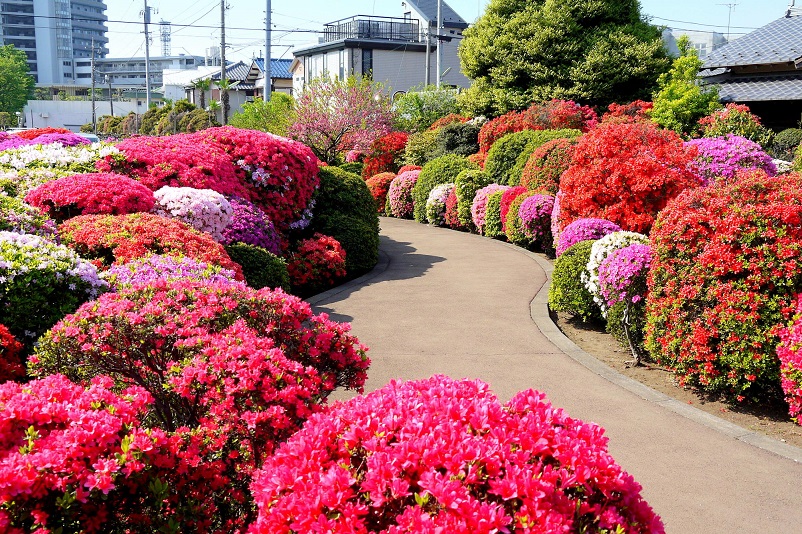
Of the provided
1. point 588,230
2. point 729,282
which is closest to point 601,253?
point 588,230

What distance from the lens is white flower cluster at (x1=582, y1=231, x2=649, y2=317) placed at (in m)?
8.35

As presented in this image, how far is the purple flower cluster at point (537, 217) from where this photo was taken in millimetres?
13812

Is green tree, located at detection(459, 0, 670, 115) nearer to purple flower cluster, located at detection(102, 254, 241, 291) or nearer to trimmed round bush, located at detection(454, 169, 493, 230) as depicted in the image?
trimmed round bush, located at detection(454, 169, 493, 230)

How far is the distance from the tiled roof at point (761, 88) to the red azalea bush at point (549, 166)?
11.2 meters

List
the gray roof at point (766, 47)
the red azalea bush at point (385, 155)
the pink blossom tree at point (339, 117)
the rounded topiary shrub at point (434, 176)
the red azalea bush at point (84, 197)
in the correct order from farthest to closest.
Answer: the red azalea bush at point (385, 155)
the gray roof at point (766, 47)
the pink blossom tree at point (339, 117)
the rounded topiary shrub at point (434, 176)
the red azalea bush at point (84, 197)

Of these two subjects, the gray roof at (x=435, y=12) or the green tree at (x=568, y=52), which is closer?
the green tree at (x=568, y=52)

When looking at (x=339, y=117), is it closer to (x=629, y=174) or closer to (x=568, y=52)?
(x=568, y=52)

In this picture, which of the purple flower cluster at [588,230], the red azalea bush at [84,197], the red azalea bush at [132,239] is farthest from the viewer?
the purple flower cluster at [588,230]

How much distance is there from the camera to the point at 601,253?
27.6 feet

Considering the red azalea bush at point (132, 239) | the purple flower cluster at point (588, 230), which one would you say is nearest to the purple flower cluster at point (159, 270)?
the red azalea bush at point (132, 239)

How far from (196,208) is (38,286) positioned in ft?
12.8

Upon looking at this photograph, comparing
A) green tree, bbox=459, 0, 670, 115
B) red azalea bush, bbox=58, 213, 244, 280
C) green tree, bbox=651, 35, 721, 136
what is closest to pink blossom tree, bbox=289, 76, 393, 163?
green tree, bbox=459, 0, 670, 115

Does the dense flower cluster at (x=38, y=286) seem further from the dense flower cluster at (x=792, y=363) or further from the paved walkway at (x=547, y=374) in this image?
the dense flower cluster at (x=792, y=363)

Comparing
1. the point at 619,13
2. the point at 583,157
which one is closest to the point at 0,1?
the point at 619,13
